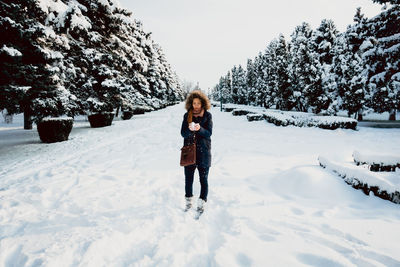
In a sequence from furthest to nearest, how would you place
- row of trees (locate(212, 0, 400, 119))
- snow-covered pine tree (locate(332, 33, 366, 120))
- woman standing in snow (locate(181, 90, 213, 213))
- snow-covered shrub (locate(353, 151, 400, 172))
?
snow-covered pine tree (locate(332, 33, 366, 120)), row of trees (locate(212, 0, 400, 119)), snow-covered shrub (locate(353, 151, 400, 172)), woman standing in snow (locate(181, 90, 213, 213))

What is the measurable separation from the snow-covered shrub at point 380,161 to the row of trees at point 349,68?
13380mm

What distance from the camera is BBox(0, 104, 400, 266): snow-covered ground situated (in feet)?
8.54

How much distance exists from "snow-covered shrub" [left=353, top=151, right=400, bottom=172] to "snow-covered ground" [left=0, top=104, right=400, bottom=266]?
1.02m

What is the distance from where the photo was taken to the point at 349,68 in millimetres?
19453

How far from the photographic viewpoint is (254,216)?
11.8 feet

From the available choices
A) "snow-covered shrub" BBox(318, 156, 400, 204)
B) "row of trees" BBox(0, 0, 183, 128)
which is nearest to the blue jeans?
"snow-covered shrub" BBox(318, 156, 400, 204)

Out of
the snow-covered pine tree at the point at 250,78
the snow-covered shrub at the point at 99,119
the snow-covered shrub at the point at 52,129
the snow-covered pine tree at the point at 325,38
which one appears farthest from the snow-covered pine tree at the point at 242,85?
the snow-covered shrub at the point at 52,129

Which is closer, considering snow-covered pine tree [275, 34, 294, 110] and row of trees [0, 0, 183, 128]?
row of trees [0, 0, 183, 128]

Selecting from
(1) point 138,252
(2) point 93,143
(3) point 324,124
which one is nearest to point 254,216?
(1) point 138,252

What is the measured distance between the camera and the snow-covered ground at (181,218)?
2604mm

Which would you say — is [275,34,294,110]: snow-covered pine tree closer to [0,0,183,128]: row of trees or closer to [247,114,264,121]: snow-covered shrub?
[247,114,264,121]: snow-covered shrub

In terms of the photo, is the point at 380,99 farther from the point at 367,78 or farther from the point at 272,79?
the point at 272,79

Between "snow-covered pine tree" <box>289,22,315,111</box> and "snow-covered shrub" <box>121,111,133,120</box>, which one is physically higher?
"snow-covered pine tree" <box>289,22,315,111</box>

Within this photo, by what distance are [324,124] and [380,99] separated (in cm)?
597
